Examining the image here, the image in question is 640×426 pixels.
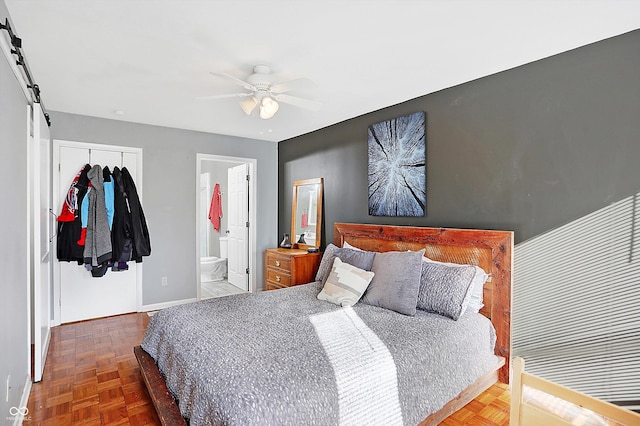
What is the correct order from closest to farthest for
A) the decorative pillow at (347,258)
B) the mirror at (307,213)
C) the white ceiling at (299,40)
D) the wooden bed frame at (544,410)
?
the wooden bed frame at (544,410)
the white ceiling at (299,40)
the decorative pillow at (347,258)
the mirror at (307,213)

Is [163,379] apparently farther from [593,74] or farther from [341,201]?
[593,74]

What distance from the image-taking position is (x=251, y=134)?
16.1 ft

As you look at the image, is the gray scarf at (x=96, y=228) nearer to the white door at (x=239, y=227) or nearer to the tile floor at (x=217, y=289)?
the tile floor at (x=217, y=289)

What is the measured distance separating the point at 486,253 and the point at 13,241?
3.13 meters

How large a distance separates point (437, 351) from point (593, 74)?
81.2 inches

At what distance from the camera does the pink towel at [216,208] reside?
22.2 feet

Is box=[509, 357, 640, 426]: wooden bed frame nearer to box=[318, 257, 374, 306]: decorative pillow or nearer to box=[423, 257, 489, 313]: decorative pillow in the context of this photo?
box=[423, 257, 489, 313]: decorative pillow

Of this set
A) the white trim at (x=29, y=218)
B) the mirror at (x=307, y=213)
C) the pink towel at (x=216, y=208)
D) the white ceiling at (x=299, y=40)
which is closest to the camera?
the white ceiling at (x=299, y=40)

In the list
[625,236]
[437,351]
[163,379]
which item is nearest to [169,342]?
[163,379]

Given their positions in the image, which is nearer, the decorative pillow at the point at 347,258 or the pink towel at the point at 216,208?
the decorative pillow at the point at 347,258

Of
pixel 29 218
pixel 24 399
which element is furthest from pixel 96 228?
pixel 24 399

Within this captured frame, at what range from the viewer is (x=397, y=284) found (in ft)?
8.69

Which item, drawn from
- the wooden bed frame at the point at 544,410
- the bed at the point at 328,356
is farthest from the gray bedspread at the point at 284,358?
the wooden bed frame at the point at 544,410

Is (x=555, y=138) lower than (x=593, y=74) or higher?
lower
